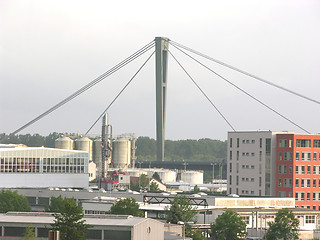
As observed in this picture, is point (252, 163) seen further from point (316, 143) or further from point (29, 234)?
point (29, 234)

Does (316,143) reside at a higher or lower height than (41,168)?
higher

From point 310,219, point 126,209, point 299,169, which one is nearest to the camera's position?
point 126,209

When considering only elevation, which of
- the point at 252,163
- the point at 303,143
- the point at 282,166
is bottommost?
the point at 282,166

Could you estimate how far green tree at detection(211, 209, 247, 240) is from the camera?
287 ft

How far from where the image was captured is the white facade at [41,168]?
141 metres

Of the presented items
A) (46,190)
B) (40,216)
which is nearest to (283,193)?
(46,190)

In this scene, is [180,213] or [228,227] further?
[180,213]

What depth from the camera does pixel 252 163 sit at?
147 metres

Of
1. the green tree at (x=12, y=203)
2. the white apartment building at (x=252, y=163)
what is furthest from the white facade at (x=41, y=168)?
the green tree at (x=12, y=203)

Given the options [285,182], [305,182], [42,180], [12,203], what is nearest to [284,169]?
[285,182]

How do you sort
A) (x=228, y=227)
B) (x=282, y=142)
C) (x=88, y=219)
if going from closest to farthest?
(x=88, y=219)
(x=228, y=227)
(x=282, y=142)

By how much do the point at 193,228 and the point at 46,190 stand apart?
46.9 m

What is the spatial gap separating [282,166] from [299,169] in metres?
3.15

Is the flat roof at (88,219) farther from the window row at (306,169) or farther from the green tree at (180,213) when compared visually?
the window row at (306,169)
